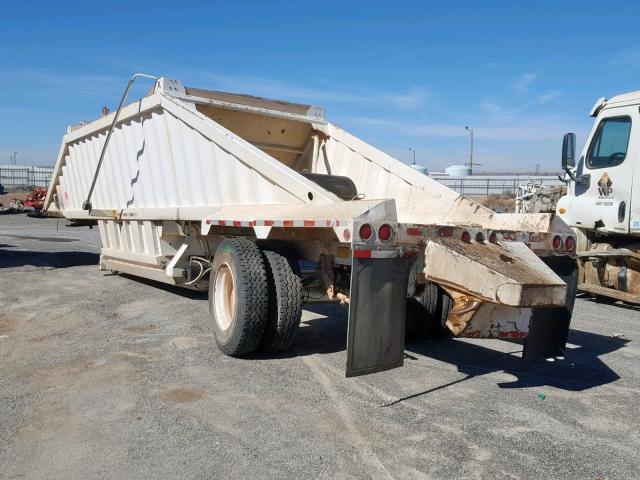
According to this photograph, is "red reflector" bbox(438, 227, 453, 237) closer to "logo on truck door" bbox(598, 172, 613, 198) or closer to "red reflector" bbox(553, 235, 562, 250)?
"red reflector" bbox(553, 235, 562, 250)

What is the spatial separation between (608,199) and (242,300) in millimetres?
5495

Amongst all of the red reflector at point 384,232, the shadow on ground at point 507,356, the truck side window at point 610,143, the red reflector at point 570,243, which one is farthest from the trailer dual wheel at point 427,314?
the truck side window at point 610,143

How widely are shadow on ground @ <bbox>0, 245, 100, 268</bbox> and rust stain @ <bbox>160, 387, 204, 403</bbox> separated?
27.9 ft

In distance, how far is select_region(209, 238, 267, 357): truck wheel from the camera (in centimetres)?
526

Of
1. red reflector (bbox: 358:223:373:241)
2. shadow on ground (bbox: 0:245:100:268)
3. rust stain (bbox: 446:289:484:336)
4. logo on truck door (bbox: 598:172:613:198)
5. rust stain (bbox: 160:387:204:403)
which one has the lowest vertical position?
rust stain (bbox: 160:387:204:403)

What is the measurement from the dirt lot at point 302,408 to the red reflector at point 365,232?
1188 mm

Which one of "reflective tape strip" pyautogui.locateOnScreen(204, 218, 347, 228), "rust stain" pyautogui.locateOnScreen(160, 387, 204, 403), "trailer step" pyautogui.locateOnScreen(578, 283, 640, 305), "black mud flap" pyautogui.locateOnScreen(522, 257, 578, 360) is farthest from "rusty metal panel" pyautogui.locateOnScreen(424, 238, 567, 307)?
"trailer step" pyautogui.locateOnScreen(578, 283, 640, 305)

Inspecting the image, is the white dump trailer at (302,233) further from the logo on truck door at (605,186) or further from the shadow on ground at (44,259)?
the logo on truck door at (605,186)

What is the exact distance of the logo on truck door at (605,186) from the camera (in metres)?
8.34

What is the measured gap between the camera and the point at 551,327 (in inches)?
204

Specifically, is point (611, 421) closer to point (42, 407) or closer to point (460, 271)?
point (460, 271)

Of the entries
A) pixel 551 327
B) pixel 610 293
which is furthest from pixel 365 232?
pixel 610 293

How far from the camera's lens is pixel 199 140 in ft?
22.5

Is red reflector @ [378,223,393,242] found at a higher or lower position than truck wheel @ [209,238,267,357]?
higher
